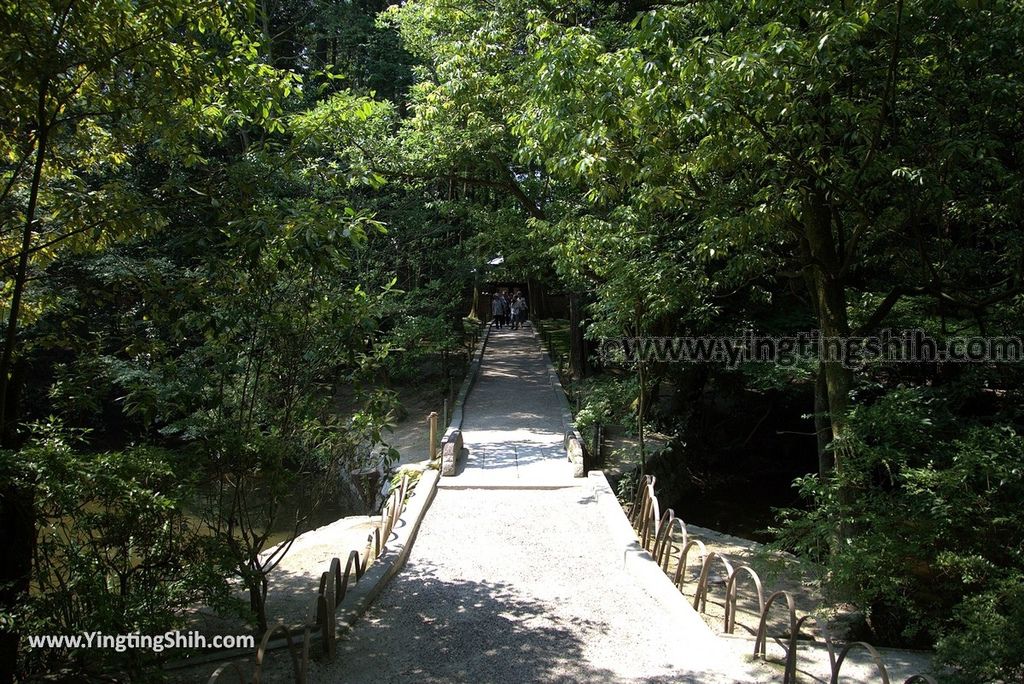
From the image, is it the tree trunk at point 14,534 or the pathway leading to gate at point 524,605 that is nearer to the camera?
the tree trunk at point 14,534

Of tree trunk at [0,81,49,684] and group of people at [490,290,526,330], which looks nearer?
tree trunk at [0,81,49,684]

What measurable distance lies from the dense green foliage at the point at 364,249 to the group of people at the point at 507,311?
25.3 meters

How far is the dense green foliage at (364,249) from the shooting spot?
5.50 m

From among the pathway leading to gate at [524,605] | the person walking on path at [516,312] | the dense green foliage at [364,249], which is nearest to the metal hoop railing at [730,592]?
the pathway leading to gate at [524,605]

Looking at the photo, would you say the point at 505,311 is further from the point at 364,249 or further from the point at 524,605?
the point at 524,605

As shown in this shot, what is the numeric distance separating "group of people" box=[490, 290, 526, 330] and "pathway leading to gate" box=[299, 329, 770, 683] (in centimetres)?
2448

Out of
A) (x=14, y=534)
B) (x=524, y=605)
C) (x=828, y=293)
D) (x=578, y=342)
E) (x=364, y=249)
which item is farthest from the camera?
(x=578, y=342)

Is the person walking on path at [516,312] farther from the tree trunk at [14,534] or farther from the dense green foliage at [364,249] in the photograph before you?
the tree trunk at [14,534]

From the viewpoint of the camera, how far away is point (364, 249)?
28.1ft

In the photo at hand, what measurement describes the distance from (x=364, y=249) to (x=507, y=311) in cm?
3220

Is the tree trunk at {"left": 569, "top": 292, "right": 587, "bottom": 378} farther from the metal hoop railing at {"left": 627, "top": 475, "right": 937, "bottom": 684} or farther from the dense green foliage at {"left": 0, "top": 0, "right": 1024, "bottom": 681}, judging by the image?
the metal hoop railing at {"left": 627, "top": 475, "right": 937, "bottom": 684}

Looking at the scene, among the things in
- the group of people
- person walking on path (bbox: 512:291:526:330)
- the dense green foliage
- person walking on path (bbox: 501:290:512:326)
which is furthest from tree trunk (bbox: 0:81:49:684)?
person walking on path (bbox: 512:291:526:330)

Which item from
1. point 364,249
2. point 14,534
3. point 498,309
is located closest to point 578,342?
point 364,249

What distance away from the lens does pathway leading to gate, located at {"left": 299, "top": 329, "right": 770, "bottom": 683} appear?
21.5 feet
